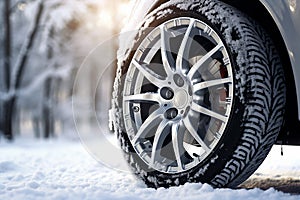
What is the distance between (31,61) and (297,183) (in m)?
30.5

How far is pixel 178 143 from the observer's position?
2891mm

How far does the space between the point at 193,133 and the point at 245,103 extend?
0.39 m

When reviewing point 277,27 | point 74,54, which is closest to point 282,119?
point 277,27

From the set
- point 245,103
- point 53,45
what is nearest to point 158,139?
point 245,103

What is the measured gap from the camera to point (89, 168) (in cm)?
444

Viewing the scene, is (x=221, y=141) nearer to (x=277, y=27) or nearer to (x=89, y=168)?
(x=277, y=27)

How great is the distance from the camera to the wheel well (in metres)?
2.71

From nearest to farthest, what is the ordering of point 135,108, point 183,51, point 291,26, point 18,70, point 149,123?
point 291,26 → point 183,51 → point 149,123 → point 135,108 → point 18,70

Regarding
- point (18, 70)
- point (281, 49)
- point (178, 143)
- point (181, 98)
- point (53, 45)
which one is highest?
point (53, 45)

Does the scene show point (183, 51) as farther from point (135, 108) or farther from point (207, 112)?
point (135, 108)

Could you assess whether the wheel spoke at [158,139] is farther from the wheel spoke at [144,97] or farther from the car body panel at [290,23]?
the car body panel at [290,23]

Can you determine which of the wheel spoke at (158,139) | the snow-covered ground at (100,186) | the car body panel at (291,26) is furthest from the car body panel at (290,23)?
the wheel spoke at (158,139)

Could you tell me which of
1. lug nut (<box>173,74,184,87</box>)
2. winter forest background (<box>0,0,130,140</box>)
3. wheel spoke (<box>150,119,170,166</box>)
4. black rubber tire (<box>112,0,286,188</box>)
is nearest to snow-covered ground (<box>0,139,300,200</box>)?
black rubber tire (<box>112,0,286,188</box>)

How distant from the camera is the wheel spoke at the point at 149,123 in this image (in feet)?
9.90
